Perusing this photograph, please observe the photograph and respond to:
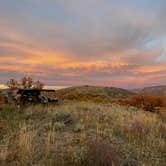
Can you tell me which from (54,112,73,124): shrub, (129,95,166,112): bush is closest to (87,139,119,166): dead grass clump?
(54,112,73,124): shrub

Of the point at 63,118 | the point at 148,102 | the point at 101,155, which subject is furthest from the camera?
the point at 148,102

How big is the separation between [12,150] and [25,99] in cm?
1241

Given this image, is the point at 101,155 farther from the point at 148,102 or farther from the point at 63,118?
the point at 148,102

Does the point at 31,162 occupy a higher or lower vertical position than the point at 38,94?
lower

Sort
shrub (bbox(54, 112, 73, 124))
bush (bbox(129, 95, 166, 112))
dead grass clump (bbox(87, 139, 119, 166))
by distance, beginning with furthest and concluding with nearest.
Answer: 1. bush (bbox(129, 95, 166, 112))
2. shrub (bbox(54, 112, 73, 124))
3. dead grass clump (bbox(87, 139, 119, 166))

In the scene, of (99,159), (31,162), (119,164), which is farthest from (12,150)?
(119,164)

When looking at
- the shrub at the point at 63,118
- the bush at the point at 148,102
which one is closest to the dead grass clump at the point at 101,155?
the shrub at the point at 63,118

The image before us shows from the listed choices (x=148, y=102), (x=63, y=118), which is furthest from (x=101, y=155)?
(x=148, y=102)

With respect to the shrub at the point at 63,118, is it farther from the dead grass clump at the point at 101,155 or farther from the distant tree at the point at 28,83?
the distant tree at the point at 28,83

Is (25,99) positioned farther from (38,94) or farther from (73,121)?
(73,121)

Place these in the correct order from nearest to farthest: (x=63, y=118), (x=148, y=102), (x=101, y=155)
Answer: (x=101, y=155), (x=63, y=118), (x=148, y=102)

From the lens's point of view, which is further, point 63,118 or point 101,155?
point 63,118

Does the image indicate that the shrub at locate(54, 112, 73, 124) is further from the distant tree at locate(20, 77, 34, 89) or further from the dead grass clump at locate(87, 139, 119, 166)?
the distant tree at locate(20, 77, 34, 89)

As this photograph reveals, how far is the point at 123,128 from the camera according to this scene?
26.8 ft
